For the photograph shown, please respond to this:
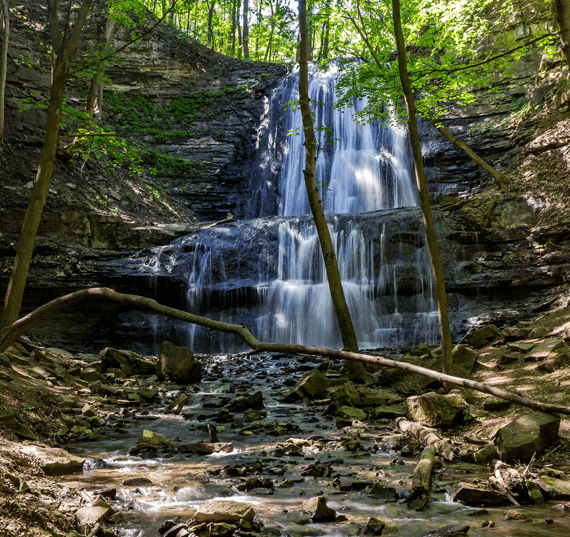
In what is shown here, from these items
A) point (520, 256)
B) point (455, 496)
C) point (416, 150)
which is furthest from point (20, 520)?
point (520, 256)

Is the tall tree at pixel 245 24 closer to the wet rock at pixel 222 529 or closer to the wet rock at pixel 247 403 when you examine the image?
the wet rock at pixel 247 403

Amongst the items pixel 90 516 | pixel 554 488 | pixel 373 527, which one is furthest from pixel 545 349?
pixel 90 516

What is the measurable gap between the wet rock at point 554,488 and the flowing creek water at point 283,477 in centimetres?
19

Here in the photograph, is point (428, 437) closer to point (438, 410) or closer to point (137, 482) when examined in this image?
point (438, 410)

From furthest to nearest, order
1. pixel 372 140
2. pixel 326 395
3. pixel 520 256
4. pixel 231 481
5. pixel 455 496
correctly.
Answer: pixel 372 140 < pixel 520 256 < pixel 326 395 < pixel 231 481 < pixel 455 496

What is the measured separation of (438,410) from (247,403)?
9.01 feet

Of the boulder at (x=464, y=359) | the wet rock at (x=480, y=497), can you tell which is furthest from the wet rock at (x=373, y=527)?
the boulder at (x=464, y=359)

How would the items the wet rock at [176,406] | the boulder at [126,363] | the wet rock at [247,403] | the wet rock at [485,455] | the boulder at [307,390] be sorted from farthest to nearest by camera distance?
the boulder at [126,363] < the boulder at [307,390] < the wet rock at [247,403] < the wet rock at [176,406] < the wet rock at [485,455]

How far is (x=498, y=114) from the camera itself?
56.6ft

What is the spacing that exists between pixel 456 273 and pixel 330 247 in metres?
5.96

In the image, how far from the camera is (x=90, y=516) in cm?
268

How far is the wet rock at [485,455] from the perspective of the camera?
405 centimetres

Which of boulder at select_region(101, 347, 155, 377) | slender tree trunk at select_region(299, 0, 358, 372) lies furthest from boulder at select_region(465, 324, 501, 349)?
boulder at select_region(101, 347, 155, 377)

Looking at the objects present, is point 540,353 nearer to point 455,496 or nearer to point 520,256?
point 455,496
